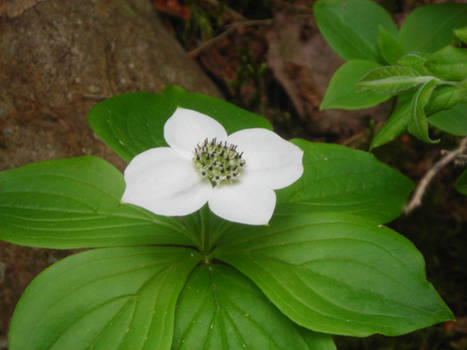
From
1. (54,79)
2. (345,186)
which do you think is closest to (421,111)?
(345,186)

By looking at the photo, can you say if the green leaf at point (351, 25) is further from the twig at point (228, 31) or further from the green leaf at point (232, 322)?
the green leaf at point (232, 322)

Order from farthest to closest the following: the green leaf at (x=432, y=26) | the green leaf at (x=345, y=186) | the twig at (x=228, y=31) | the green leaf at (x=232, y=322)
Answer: the twig at (x=228, y=31) < the green leaf at (x=432, y=26) < the green leaf at (x=345, y=186) < the green leaf at (x=232, y=322)

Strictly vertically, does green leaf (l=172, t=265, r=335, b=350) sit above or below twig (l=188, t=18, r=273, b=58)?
below

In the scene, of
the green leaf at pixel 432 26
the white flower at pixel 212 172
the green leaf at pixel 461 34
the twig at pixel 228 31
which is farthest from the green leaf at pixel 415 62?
the twig at pixel 228 31

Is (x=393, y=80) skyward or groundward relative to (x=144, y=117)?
skyward

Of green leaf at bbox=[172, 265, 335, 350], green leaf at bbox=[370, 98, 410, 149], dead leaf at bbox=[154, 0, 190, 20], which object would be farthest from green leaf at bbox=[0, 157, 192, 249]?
dead leaf at bbox=[154, 0, 190, 20]

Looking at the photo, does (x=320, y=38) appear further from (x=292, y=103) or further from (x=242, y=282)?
(x=242, y=282)

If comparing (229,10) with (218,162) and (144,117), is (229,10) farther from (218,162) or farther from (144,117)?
(218,162)

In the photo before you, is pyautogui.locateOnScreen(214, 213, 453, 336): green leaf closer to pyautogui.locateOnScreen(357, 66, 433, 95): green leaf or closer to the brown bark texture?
pyautogui.locateOnScreen(357, 66, 433, 95): green leaf
